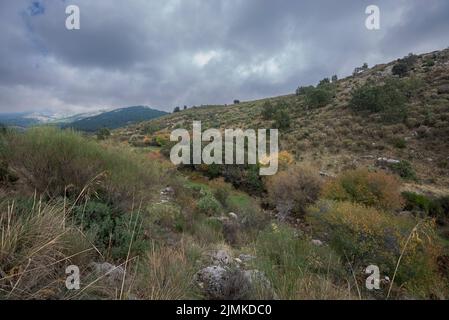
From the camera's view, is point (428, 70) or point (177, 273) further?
point (428, 70)

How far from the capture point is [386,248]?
5750mm

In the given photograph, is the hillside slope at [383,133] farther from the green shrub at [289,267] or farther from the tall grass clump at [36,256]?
the tall grass clump at [36,256]

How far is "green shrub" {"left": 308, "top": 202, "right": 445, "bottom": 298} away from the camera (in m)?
5.20

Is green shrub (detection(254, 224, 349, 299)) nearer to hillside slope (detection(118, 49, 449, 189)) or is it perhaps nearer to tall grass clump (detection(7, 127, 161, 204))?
tall grass clump (detection(7, 127, 161, 204))

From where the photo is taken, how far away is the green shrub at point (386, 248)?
5.20 metres

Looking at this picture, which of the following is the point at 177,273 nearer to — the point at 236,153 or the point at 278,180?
the point at 278,180

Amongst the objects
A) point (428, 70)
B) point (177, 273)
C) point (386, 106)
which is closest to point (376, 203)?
point (177, 273)

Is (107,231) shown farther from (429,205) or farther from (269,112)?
(269,112)

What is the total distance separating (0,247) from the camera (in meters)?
2.18

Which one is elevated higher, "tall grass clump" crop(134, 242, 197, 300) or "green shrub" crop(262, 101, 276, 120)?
"green shrub" crop(262, 101, 276, 120)

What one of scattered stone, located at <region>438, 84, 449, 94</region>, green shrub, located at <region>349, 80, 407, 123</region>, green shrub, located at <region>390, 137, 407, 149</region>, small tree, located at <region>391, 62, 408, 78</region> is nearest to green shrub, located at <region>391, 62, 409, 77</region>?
small tree, located at <region>391, 62, 408, 78</region>

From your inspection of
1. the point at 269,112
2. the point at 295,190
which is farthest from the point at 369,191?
the point at 269,112
